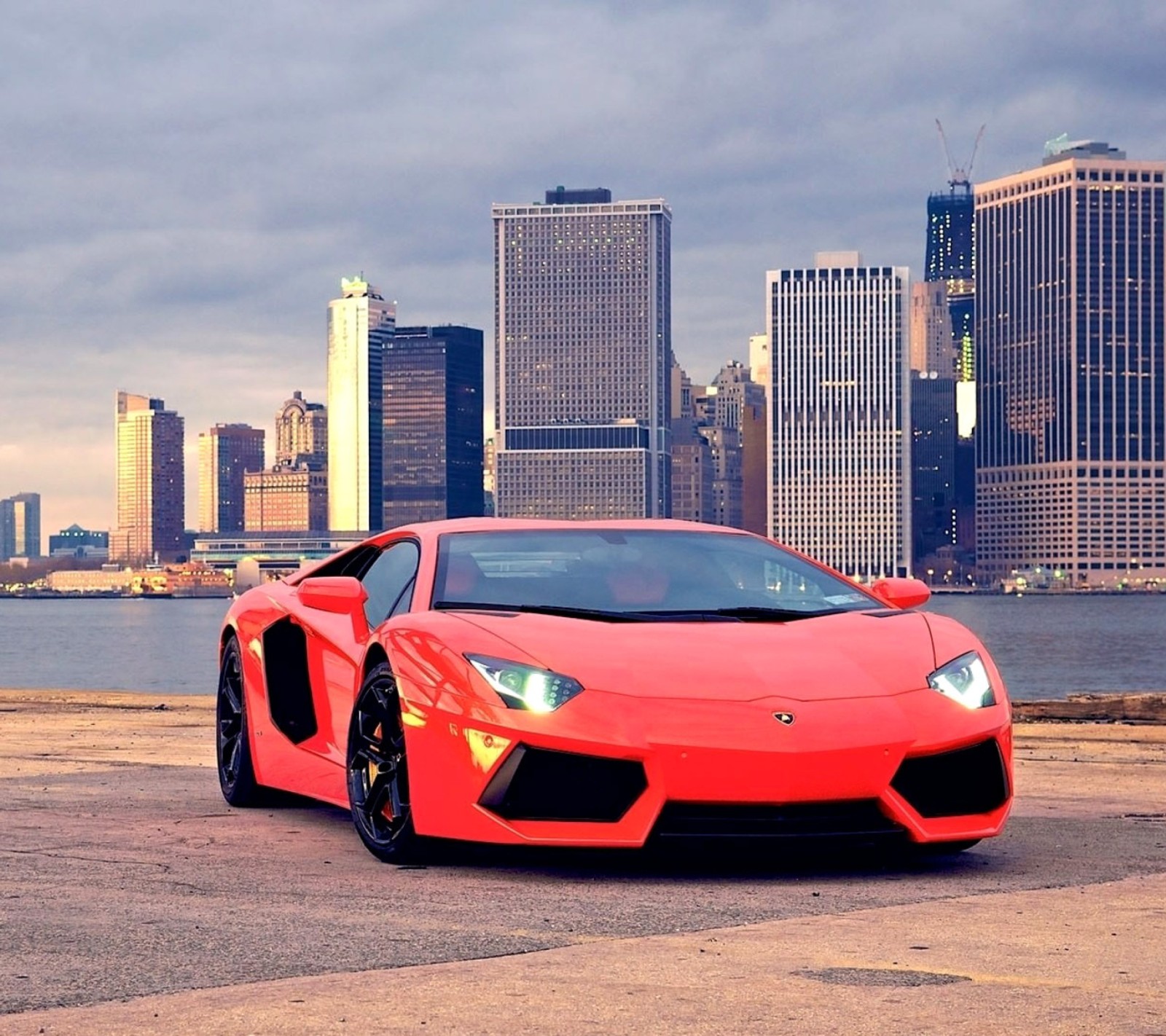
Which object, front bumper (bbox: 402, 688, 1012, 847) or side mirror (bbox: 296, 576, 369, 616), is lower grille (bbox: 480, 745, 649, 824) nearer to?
front bumper (bbox: 402, 688, 1012, 847)

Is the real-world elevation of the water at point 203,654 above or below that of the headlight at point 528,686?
below

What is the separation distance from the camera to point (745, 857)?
23.1ft

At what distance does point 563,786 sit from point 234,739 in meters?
2.94

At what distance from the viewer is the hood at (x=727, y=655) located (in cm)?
658

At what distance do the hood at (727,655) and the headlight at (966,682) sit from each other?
0.05 metres

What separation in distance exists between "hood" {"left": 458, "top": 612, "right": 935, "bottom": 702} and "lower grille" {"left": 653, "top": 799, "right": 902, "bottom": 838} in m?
0.34

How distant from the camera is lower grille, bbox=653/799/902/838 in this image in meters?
6.44

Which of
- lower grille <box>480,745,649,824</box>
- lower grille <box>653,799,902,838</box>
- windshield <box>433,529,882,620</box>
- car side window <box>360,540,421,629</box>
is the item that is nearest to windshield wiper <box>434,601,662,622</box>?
windshield <box>433,529,882,620</box>

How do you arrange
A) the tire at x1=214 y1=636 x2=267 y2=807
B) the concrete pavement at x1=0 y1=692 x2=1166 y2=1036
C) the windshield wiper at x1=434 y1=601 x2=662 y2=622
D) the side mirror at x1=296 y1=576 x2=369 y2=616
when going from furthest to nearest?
the tire at x1=214 y1=636 x2=267 y2=807 → the side mirror at x1=296 y1=576 x2=369 y2=616 → the windshield wiper at x1=434 y1=601 x2=662 y2=622 → the concrete pavement at x1=0 y1=692 x2=1166 y2=1036

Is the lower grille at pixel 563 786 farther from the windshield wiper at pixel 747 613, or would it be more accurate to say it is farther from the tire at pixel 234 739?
the tire at pixel 234 739

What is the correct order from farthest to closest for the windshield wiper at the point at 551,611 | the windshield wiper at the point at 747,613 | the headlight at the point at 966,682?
the windshield wiper at the point at 747,613, the windshield wiper at the point at 551,611, the headlight at the point at 966,682

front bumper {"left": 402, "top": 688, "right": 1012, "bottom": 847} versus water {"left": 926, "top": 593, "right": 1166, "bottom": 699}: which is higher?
front bumper {"left": 402, "top": 688, "right": 1012, "bottom": 847}

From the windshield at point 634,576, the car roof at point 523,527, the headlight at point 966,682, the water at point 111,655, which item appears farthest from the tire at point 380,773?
the water at point 111,655

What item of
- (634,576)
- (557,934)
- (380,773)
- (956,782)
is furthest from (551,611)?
(557,934)
